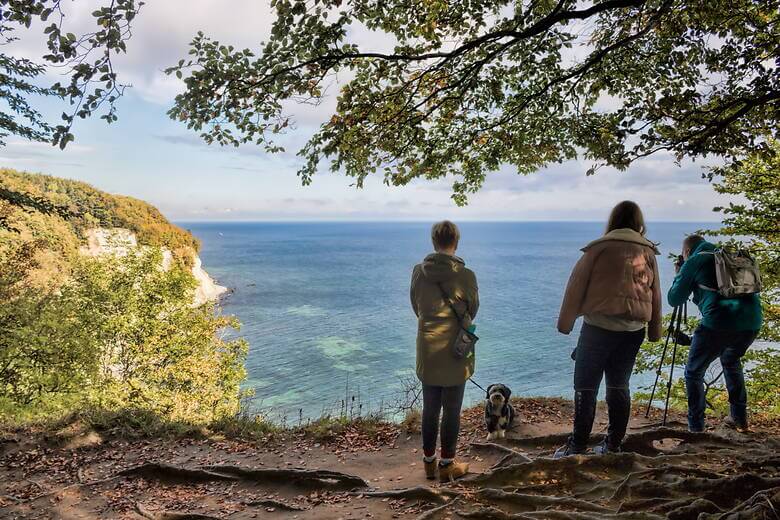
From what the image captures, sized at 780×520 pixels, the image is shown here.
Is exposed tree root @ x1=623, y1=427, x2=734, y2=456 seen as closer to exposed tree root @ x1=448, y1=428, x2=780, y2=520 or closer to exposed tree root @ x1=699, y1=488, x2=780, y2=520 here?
exposed tree root @ x1=448, y1=428, x2=780, y2=520

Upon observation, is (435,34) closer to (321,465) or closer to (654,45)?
(654,45)

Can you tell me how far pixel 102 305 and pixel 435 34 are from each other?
1949cm

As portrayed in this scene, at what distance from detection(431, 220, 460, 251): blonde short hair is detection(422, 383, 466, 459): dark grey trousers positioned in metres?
1.29

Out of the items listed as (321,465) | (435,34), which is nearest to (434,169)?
(435,34)

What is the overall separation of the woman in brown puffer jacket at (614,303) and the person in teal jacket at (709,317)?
2.97 ft

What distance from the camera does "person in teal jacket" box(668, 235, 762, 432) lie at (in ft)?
14.9

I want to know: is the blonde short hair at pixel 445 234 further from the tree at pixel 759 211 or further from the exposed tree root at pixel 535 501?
the tree at pixel 759 211

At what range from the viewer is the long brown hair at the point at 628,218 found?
397 cm

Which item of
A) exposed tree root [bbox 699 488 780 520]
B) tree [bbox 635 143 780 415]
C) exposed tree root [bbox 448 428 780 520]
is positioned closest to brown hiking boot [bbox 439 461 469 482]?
exposed tree root [bbox 448 428 780 520]

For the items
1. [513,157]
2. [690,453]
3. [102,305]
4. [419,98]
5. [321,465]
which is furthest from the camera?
[102,305]

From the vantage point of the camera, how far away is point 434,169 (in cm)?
681

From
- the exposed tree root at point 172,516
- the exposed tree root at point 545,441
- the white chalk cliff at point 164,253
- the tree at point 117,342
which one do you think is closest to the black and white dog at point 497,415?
the exposed tree root at point 545,441

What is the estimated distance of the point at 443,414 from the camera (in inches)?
170

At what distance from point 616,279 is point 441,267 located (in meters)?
1.45
